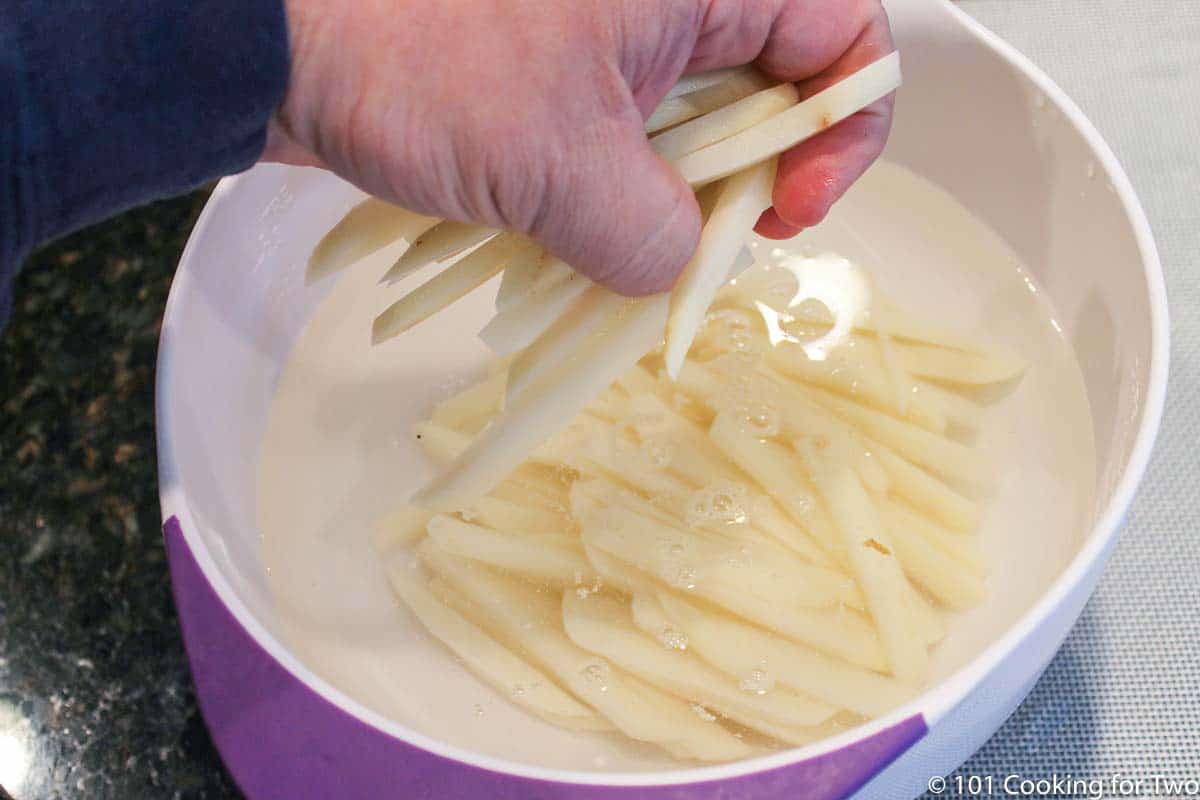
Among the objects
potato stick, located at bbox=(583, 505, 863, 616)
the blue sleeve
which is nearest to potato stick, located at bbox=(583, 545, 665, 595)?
potato stick, located at bbox=(583, 505, 863, 616)

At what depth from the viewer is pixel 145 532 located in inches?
46.5

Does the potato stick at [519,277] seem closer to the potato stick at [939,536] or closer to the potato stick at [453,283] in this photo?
the potato stick at [453,283]

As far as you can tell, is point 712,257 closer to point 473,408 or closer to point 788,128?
point 788,128

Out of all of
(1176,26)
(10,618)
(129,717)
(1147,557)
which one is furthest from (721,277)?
(1176,26)

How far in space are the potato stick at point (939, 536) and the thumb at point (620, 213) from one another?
386 millimetres

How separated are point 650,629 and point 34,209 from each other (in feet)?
1.97

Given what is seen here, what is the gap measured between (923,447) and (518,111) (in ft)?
1.97

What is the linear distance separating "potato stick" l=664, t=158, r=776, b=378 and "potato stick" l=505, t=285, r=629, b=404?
0.05 metres

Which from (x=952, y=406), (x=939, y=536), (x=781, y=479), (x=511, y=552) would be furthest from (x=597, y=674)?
(x=952, y=406)

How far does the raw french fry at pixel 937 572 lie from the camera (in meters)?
1.00

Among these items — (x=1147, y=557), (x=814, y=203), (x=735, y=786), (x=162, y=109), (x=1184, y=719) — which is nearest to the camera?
(x=162, y=109)

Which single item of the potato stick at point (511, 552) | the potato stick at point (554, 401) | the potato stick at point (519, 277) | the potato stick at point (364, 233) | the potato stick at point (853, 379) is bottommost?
the potato stick at point (511, 552)

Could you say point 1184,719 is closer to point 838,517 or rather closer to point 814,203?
point 838,517

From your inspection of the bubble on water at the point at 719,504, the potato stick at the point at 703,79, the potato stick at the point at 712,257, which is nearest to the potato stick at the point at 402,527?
the bubble on water at the point at 719,504
